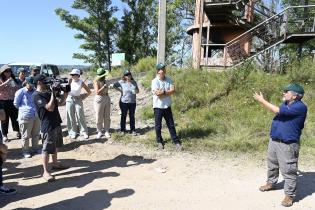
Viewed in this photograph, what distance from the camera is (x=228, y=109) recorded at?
1013cm

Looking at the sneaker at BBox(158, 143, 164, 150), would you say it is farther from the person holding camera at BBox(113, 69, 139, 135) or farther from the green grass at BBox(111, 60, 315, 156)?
the person holding camera at BBox(113, 69, 139, 135)

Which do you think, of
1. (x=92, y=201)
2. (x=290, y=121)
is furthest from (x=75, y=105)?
(x=290, y=121)

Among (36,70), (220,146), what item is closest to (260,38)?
(220,146)

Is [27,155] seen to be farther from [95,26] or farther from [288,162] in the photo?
[95,26]

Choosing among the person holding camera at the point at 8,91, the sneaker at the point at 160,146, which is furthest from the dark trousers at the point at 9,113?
the sneaker at the point at 160,146

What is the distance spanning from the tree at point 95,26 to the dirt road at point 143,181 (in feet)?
87.0

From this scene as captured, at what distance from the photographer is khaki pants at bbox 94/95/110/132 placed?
27.5 ft

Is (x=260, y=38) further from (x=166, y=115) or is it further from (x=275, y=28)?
(x=166, y=115)

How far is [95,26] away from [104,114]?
2604 centimetres

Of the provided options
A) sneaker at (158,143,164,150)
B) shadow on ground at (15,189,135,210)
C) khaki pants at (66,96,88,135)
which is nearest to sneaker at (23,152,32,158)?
khaki pants at (66,96,88,135)

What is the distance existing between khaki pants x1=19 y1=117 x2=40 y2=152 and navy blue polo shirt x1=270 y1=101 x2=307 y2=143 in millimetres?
4688

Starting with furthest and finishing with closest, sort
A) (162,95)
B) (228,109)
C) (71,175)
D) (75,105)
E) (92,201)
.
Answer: (228,109), (75,105), (162,95), (71,175), (92,201)

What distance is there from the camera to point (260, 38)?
14.4 metres

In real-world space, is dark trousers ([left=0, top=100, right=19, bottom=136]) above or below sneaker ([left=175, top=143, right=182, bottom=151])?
above
